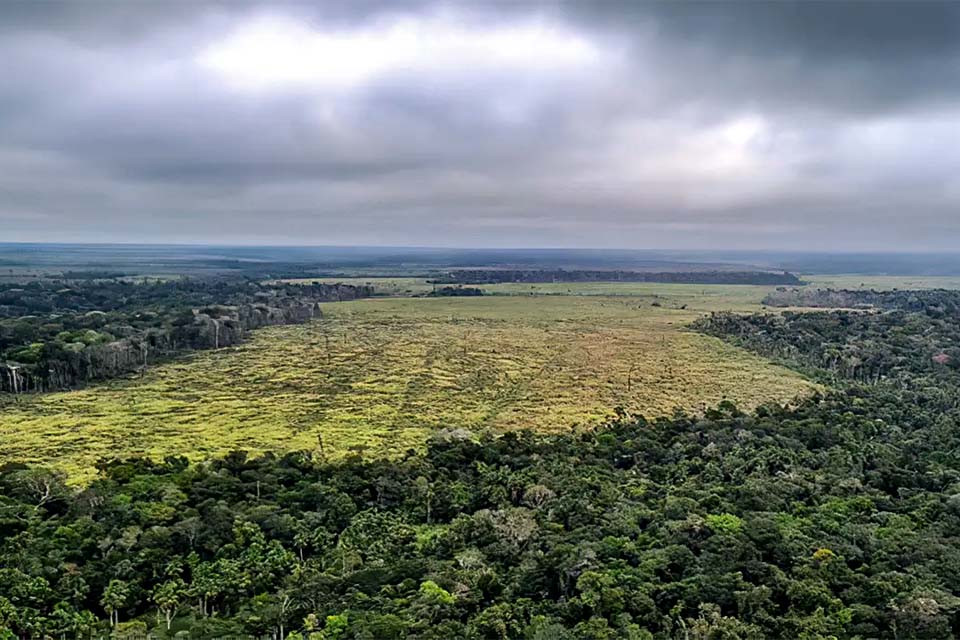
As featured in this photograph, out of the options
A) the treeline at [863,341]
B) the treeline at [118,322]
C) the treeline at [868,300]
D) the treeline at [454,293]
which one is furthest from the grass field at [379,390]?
the treeline at [868,300]

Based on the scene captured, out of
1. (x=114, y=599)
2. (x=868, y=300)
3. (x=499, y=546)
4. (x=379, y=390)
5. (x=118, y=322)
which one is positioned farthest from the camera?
(x=868, y=300)

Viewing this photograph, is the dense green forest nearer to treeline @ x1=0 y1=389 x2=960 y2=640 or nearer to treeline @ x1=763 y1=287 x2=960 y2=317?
treeline @ x1=0 y1=389 x2=960 y2=640

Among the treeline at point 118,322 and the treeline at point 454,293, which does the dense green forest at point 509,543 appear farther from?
the treeline at point 454,293

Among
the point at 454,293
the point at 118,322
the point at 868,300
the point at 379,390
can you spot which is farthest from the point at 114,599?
the point at 868,300

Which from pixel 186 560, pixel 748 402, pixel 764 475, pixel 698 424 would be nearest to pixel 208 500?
pixel 186 560

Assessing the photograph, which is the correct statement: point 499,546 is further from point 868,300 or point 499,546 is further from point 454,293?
point 868,300
